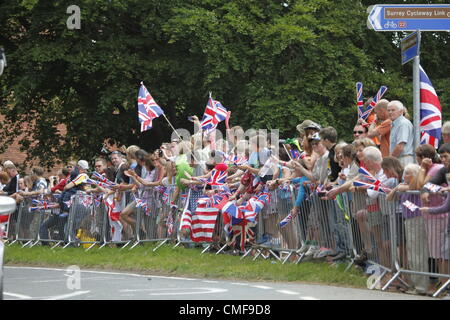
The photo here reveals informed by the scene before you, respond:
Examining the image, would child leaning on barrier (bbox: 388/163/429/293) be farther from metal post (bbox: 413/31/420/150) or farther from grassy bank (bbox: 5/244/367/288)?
metal post (bbox: 413/31/420/150)

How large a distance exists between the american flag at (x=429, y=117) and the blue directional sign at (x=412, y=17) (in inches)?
44.7

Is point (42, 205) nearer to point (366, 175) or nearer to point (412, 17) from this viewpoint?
point (366, 175)

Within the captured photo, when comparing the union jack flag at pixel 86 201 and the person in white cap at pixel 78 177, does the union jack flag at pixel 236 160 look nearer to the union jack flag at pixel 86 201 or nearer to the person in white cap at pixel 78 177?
the union jack flag at pixel 86 201

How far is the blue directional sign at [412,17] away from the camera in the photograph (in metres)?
12.2

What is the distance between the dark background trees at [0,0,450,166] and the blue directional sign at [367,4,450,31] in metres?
14.3

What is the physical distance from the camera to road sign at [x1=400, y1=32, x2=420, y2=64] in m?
12.1

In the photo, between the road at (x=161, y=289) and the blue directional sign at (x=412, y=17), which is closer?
the road at (x=161, y=289)

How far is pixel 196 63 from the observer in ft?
93.0

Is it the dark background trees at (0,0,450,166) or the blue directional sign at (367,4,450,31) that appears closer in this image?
the blue directional sign at (367,4,450,31)

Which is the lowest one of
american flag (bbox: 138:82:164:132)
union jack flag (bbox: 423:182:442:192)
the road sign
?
union jack flag (bbox: 423:182:442:192)

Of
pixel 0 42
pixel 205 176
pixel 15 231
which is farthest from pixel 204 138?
pixel 0 42

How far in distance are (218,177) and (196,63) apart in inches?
481

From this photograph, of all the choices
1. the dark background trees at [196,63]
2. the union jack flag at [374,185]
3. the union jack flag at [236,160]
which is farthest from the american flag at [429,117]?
the dark background trees at [196,63]

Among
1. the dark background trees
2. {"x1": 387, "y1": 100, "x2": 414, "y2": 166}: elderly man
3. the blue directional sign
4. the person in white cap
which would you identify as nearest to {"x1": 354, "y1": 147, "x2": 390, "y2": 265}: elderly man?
{"x1": 387, "y1": 100, "x2": 414, "y2": 166}: elderly man
